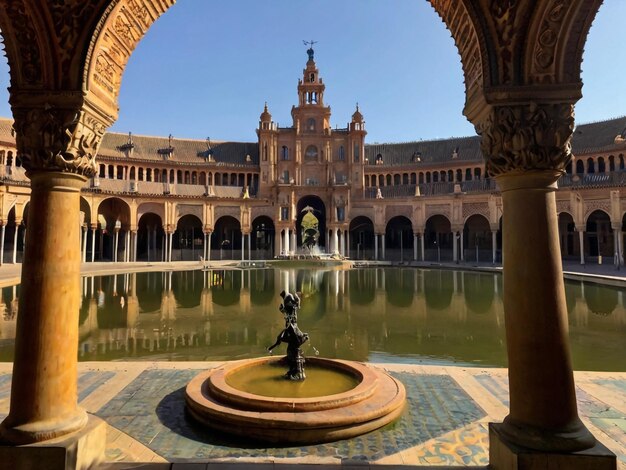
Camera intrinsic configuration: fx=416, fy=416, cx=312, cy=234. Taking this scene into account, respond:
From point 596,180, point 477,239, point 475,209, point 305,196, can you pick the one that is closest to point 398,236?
point 477,239

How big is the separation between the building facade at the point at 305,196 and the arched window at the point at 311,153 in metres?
0.13

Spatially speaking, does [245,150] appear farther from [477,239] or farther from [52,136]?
[52,136]

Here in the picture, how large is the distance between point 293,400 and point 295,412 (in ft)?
0.49

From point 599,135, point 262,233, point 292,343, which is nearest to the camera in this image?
point 292,343

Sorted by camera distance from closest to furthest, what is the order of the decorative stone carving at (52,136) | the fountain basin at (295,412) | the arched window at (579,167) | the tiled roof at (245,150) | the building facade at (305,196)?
the decorative stone carving at (52,136) → the fountain basin at (295,412) → the arched window at (579,167) → the building facade at (305,196) → the tiled roof at (245,150)

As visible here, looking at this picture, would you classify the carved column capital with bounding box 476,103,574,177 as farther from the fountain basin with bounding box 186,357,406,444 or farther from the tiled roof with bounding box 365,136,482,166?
the tiled roof with bounding box 365,136,482,166

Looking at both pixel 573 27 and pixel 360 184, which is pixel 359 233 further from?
pixel 573 27

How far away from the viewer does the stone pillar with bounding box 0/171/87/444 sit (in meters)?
3.94

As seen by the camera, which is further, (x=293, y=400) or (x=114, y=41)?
(x=293, y=400)

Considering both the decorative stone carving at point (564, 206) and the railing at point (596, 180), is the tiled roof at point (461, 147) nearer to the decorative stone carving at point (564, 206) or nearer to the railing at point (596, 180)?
the railing at point (596, 180)

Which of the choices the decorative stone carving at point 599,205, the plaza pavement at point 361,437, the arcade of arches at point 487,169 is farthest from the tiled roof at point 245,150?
the arcade of arches at point 487,169

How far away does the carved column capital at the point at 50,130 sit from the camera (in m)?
4.26

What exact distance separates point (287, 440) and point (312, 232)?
49.0 m

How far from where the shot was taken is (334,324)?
13164 mm
